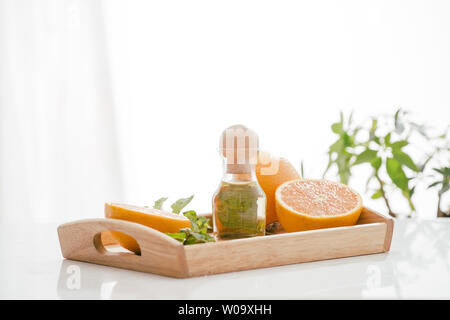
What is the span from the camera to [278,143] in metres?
2.09

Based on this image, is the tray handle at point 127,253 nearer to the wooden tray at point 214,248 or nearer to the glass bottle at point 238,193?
the wooden tray at point 214,248

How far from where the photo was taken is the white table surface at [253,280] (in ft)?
1.79

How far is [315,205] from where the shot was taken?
730 millimetres

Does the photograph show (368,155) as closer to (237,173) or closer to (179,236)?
(237,173)

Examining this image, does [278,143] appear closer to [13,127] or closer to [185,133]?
[185,133]

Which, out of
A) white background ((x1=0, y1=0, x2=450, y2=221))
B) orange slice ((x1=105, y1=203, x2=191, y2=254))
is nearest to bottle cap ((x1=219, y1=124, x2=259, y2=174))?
orange slice ((x1=105, y1=203, x2=191, y2=254))

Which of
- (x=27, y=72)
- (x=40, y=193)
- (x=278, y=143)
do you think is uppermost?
(x=27, y=72)

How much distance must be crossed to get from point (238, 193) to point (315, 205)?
127 millimetres

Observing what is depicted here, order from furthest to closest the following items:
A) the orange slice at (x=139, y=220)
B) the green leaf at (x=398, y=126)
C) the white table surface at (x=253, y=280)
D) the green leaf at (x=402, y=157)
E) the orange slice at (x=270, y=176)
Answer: the green leaf at (x=398, y=126) → the green leaf at (x=402, y=157) → the orange slice at (x=270, y=176) → the orange slice at (x=139, y=220) → the white table surface at (x=253, y=280)

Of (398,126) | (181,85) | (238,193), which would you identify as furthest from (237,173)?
(181,85)

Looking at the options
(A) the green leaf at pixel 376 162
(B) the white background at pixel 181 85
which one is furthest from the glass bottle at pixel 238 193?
(B) the white background at pixel 181 85
